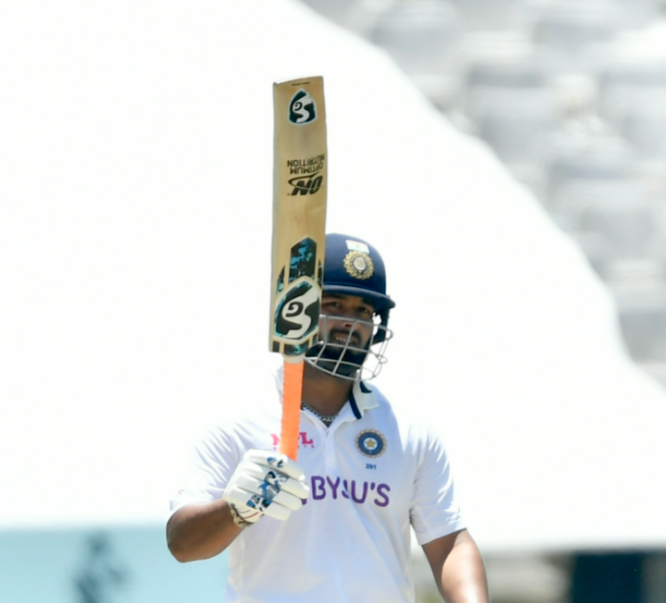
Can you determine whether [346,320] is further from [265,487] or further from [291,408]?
[265,487]

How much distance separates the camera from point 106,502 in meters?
2.80

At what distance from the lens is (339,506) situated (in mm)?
1680

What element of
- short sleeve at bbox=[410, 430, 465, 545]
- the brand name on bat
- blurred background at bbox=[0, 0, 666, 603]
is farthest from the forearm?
blurred background at bbox=[0, 0, 666, 603]

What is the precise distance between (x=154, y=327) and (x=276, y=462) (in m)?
1.57

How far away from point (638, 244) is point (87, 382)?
209 cm

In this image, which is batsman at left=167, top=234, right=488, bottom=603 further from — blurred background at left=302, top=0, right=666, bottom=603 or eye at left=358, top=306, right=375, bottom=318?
blurred background at left=302, top=0, right=666, bottom=603

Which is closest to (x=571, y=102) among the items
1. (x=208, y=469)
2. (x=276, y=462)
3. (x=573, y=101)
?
(x=573, y=101)

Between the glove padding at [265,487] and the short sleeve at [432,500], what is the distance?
35 centimetres

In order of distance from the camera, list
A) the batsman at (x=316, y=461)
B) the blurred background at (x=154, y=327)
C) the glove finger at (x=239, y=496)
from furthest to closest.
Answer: the blurred background at (x=154, y=327)
the batsman at (x=316, y=461)
the glove finger at (x=239, y=496)

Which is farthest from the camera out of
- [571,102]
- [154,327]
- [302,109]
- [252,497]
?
[571,102]

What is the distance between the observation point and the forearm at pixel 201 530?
1545mm

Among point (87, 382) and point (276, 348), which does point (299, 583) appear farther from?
point (87, 382)

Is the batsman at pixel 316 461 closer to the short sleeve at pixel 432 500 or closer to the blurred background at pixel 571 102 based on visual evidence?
the short sleeve at pixel 432 500

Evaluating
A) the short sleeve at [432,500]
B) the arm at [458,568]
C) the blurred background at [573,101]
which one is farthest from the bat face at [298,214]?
the blurred background at [573,101]
